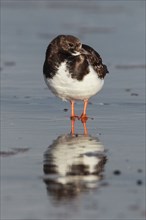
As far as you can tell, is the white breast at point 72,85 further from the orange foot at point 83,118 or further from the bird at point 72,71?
the orange foot at point 83,118

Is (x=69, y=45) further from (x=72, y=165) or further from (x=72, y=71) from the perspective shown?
(x=72, y=165)

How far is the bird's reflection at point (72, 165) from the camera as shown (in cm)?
763

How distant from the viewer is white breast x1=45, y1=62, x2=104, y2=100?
35.0 feet

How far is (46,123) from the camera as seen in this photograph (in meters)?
10.8

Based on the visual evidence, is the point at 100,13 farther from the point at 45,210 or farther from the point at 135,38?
the point at 45,210

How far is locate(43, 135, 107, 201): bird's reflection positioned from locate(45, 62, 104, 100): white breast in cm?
92

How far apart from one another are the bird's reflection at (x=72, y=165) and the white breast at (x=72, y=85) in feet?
3.03

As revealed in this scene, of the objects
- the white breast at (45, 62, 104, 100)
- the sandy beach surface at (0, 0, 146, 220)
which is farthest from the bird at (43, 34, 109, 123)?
the sandy beach surface at (0, 0, 146, 220)

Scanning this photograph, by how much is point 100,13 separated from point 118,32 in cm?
405

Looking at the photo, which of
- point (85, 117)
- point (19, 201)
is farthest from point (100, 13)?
point (19, 201)

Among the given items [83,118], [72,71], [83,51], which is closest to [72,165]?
[72,71]

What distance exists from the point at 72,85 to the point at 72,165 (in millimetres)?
2393

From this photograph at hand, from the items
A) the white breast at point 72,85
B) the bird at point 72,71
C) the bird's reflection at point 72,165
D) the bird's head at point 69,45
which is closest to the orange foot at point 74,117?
the bird at point 72,71

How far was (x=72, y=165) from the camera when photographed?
8508mm
